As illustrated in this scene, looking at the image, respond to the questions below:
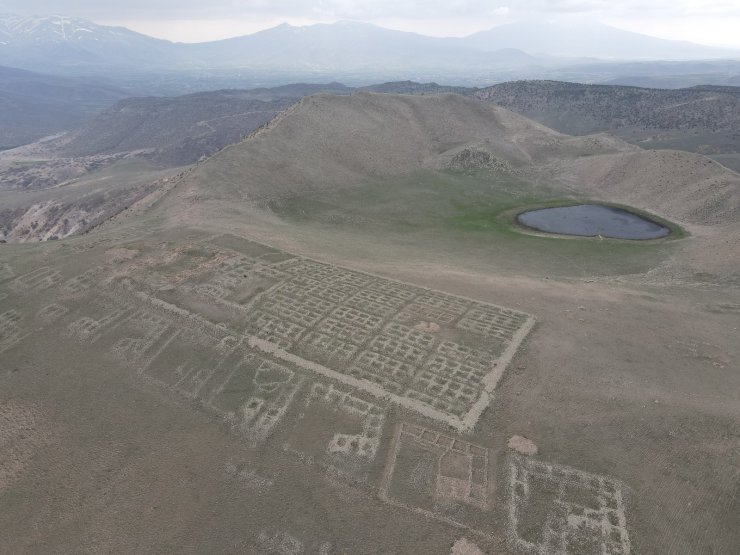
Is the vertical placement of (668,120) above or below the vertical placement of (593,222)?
above

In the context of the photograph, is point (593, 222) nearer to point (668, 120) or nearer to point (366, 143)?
point (366, 143)

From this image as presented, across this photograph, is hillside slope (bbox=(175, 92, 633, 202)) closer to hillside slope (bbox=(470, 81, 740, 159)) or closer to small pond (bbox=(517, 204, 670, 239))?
small pond (bbox=(517, 204, 670, 239))

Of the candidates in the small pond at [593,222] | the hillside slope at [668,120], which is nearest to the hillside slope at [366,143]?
the small pond at [593,222]

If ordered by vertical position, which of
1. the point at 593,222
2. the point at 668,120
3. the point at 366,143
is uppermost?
the point at 668,120

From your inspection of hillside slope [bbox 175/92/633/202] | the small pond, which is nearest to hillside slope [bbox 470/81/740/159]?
hillside slope [bbox 175/92/633/202]

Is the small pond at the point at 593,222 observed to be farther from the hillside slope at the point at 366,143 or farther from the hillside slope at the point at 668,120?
the hillside slope at the point at 668,120

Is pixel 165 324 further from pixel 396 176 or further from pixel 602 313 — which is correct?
pixel 396 176

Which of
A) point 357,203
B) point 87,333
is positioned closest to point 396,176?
point 357,203

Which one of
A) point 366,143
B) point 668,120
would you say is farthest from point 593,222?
point 668,120
